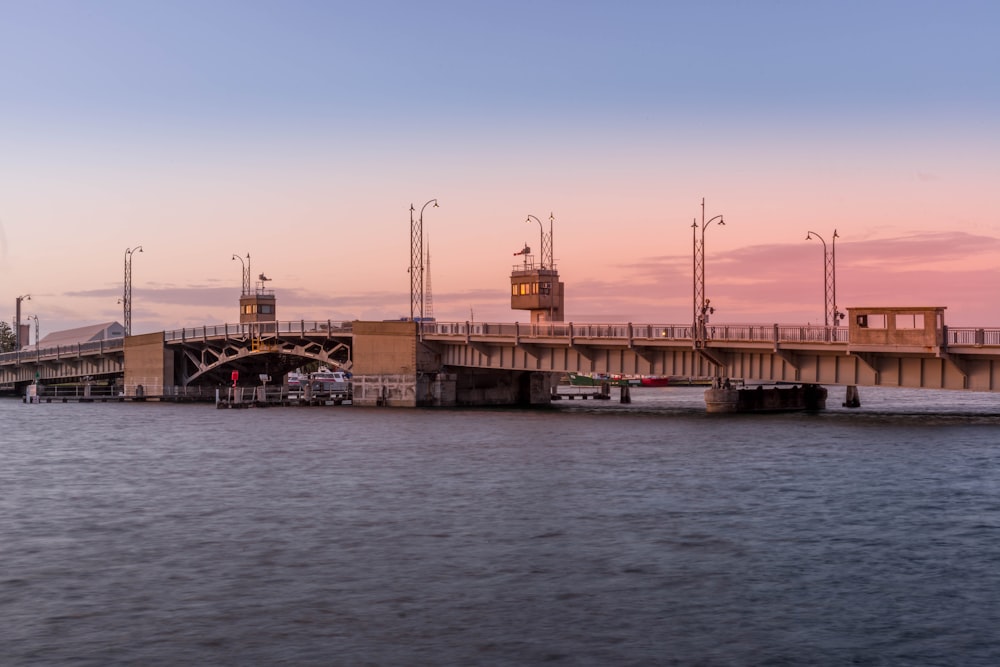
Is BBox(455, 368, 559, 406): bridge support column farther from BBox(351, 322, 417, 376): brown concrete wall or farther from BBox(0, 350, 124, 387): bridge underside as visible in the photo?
BBox(0, 350, 124, 387): bridge underside

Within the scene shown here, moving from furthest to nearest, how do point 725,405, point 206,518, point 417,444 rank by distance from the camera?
point 725,405 → point 417,444 → point 206,518

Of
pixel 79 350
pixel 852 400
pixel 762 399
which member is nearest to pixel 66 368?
pixel 79 350

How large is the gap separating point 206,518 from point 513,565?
12474 mm

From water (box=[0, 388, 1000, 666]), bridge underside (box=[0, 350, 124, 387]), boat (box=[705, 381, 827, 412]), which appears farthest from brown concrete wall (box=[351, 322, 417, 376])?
bridge underside (box=[0, 350, 124, 387])

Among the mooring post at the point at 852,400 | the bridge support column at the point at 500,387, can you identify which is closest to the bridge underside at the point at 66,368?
the bridge support column at the point at 500,387

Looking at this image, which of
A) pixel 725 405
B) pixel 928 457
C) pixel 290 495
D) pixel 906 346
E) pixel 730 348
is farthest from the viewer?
pixel 725 405

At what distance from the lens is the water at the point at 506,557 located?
20.0m

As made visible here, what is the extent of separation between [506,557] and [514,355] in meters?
67.4

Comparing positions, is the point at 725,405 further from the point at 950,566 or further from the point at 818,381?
the point at 950,566

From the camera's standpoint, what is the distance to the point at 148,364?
128 m

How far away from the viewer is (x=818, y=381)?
2928 inches

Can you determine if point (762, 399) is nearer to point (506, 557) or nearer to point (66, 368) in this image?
point (506, 557)

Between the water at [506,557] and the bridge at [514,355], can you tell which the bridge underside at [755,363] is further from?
the water at [506,557]

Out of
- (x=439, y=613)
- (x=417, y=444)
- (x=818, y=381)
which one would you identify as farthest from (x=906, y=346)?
(x=439, y=613)
